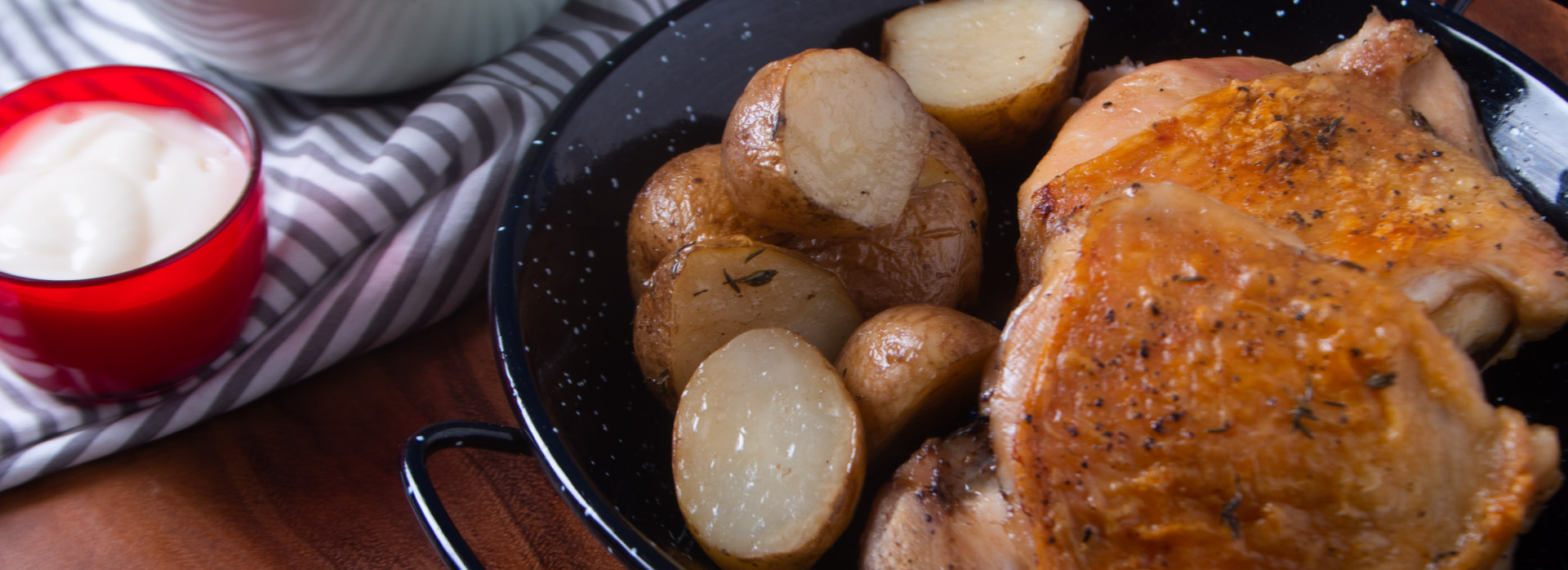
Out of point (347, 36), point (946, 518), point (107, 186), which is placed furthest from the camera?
point (347, 36)

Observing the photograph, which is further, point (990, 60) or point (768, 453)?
point (990, 60)

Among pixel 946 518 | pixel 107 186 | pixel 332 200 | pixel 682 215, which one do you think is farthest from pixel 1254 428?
pixel 107 186

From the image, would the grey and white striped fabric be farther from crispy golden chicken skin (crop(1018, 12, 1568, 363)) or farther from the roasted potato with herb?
crispy golden chicken skin (crop(1018, 12, 1568, 363))

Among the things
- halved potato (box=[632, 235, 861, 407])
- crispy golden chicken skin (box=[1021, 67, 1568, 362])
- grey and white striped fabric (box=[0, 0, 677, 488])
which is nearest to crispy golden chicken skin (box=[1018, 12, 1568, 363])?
crispy golden chicken skin (box=[1021, 67, 1568, 362])

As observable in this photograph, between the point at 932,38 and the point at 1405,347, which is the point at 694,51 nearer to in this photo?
the point at 932,38

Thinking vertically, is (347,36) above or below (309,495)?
above

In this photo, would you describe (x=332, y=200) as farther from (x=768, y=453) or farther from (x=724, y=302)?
(x=768, y=453)
